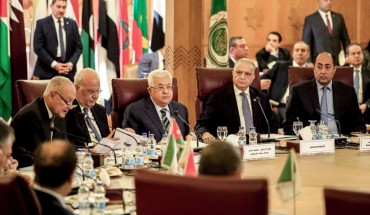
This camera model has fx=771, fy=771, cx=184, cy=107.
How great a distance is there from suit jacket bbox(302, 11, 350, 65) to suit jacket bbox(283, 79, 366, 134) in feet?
11.1

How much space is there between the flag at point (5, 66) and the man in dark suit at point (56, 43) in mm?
330

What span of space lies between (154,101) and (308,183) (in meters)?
2.27

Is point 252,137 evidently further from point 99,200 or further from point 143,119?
point 99,200

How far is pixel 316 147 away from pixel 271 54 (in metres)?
4.77

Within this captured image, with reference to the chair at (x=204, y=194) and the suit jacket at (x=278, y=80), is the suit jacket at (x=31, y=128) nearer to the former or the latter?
the chair at (x=204, y=194)

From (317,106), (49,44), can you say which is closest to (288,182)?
(317,106)

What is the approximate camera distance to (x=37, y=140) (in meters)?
4.50

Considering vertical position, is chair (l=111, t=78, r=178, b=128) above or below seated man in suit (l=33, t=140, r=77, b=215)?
above

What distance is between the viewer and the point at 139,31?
9398 mm

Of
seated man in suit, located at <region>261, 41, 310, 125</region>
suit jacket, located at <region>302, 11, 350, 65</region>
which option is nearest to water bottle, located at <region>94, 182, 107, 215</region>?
seated man in suit, located at <region>261, 41, 310, 125</region>

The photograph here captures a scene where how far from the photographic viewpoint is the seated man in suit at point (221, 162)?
2406mm

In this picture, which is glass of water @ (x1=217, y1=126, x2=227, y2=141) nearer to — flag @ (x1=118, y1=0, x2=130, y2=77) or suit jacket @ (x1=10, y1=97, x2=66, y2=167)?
suit jacket @ (x1=10, y1=97, x2=66, y2=167)

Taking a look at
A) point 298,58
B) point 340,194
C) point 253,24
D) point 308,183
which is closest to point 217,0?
point 298,58

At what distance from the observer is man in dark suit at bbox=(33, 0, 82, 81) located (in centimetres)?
797
